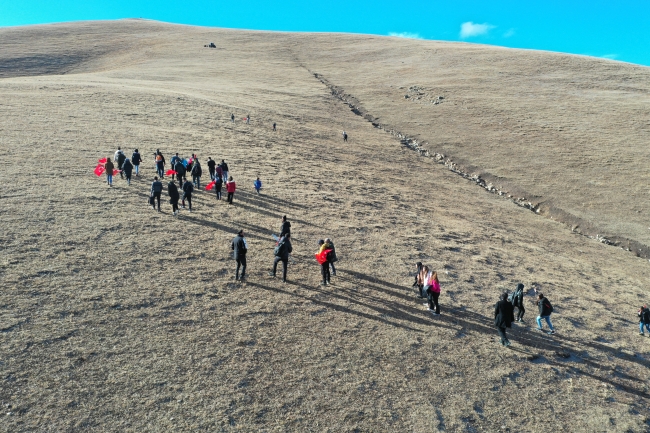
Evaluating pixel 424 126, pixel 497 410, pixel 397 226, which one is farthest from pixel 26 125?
pixel 424 126

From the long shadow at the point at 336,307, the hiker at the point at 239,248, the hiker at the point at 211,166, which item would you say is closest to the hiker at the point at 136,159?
the hiker at the point at 211,166

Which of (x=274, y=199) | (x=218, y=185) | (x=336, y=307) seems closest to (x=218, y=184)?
(x=218, y=185)

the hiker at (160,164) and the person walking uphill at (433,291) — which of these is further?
the hiker at (160,164)

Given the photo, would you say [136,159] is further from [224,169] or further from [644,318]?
[644,318]

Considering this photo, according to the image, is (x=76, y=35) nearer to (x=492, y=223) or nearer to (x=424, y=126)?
(x=424, y=126)

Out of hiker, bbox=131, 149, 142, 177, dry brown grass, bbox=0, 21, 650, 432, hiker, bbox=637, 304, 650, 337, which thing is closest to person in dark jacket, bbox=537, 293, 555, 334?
dry brown grass, bbox=0, 21, 650, 432

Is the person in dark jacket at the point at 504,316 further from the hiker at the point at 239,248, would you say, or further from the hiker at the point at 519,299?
the hiker at the point at 239,248
